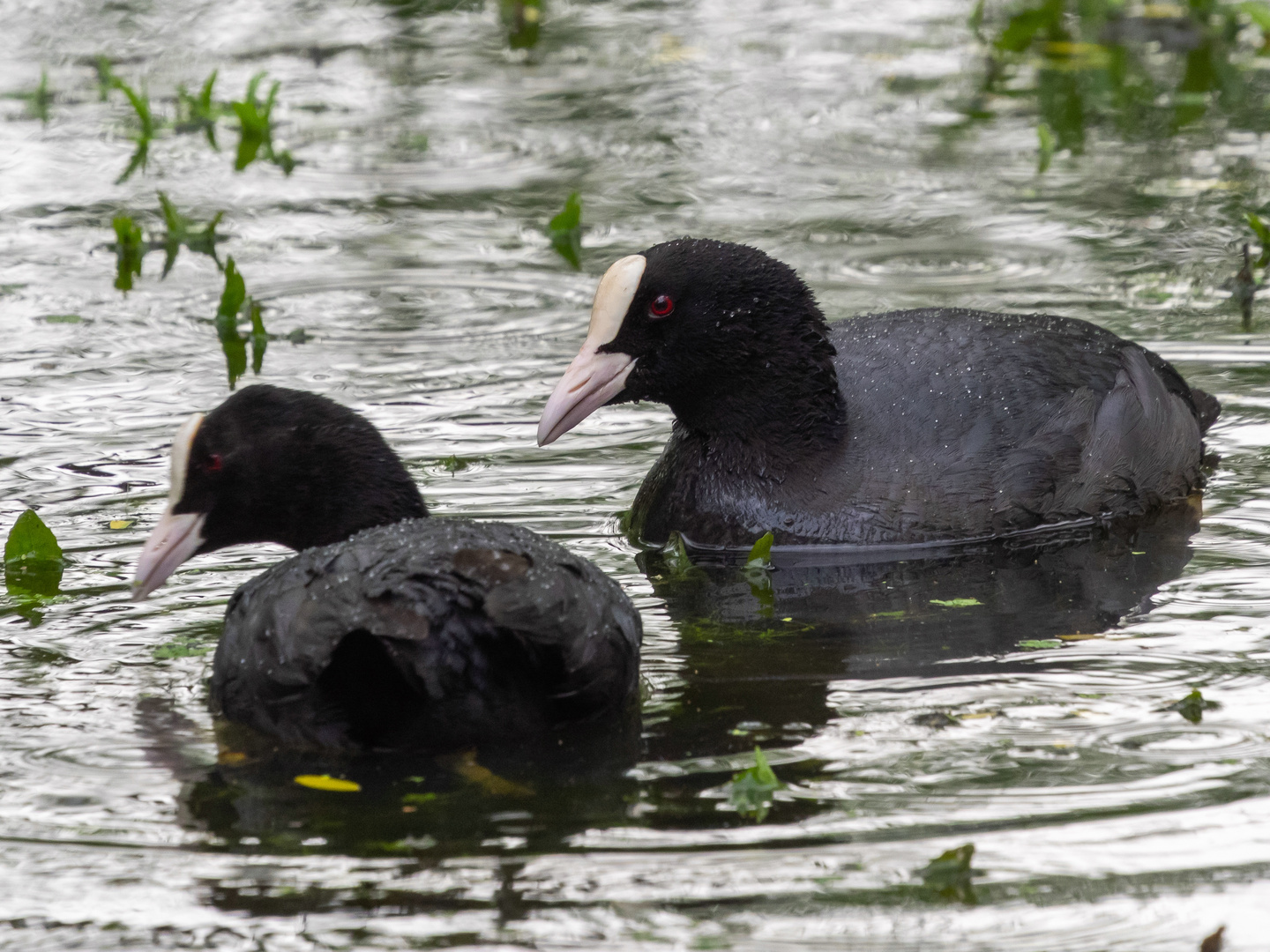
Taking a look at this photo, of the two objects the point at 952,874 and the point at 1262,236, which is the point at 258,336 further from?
the point at 952,874

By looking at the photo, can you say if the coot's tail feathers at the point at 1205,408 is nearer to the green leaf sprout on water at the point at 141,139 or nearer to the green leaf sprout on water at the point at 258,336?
the green leaf sprout on water at the point at 258,336

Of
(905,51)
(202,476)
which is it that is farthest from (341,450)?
(905,51)

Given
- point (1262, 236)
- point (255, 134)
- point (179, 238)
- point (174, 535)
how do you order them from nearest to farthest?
point (174, 535) → point (1262, 236) → point (179, 238) → point (255, 134)

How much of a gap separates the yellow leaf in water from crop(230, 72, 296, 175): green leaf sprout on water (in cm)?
640

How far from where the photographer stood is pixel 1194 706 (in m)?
4.65

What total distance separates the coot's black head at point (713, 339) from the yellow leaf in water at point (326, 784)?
2.06m

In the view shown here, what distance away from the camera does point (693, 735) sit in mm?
4676

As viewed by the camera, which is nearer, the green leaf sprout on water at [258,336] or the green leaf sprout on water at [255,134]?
the green leaf sprout on water at [258,336]

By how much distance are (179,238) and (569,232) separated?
1.85 meters

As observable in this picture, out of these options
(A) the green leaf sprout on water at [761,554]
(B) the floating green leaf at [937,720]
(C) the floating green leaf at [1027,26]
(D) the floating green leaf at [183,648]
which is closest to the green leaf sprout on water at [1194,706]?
(B) the floating green leaf at [937,720]

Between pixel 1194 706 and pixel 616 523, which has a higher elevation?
pixel 1194 706

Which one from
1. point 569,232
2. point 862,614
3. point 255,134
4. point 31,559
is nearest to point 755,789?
point 862,614

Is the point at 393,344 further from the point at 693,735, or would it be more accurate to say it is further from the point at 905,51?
the point at 905,51

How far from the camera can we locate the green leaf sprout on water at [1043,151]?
999cm
